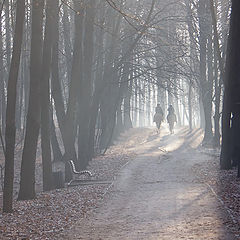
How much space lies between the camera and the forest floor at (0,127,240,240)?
452 inches

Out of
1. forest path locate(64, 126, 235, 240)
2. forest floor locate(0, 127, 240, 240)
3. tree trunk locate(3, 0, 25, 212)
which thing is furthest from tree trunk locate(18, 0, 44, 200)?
forest path locate(64, 126, 235, 240)

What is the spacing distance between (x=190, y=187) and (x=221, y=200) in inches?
137

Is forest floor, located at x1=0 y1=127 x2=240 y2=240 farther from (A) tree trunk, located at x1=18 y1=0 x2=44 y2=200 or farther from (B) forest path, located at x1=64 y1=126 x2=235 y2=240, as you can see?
(A) tree trunk, located at x1=18 y1=0 x2=44 y2=200

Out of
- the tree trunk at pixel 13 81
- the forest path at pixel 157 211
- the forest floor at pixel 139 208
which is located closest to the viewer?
the forest path at pixel 157 211

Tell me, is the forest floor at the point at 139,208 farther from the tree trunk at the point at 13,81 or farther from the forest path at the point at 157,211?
the tree trunk at the point at 13,81

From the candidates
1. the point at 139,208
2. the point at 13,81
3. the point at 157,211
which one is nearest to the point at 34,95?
the point at 13,81

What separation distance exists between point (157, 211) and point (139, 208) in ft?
2.34

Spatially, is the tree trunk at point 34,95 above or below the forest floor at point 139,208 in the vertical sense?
above

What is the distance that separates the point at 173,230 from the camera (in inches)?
445

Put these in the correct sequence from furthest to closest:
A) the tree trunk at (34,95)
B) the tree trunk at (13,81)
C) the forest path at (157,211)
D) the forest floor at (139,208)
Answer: the tree trunk at (34,95)
the tree trunk at (13,81)
the forest floor at (139,208)
the forest path at (157,211)

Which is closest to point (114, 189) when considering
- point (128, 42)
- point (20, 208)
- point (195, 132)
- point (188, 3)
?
point (20, 208)

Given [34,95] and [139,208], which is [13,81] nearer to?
[34,95]

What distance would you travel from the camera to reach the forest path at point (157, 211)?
11.2m

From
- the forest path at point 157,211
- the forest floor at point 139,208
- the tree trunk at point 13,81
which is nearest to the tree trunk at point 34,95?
the forest floor at point 139,208
